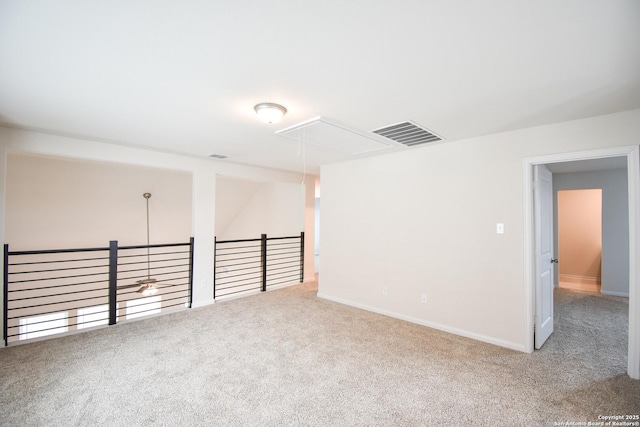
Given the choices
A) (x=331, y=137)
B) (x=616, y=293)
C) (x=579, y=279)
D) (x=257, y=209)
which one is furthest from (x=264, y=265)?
(x=579, y=279)

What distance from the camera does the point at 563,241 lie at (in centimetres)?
635

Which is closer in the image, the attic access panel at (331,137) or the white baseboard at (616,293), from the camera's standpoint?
the attic access panel at (331,137)

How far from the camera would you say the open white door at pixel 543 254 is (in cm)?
296

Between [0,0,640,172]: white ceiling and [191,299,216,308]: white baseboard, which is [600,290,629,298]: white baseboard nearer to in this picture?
[0,0,640,172]: white ceiling

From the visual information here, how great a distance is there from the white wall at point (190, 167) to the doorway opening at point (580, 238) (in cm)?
595

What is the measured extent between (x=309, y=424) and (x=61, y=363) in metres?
2.42

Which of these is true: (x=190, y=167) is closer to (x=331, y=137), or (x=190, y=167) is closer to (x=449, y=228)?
(x=331, y=137)

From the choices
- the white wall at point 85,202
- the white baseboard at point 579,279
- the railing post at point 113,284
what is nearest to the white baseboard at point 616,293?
the white baseboard at point 579,279

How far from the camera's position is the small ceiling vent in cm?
293

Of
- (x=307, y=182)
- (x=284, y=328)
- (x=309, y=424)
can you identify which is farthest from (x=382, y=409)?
(x=307, y=182)

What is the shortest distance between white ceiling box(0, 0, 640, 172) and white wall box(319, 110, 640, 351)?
30cm

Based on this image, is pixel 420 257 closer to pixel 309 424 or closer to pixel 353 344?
pixel 353 344

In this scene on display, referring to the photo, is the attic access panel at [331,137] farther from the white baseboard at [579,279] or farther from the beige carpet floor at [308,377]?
the white baseboard at [579,279]

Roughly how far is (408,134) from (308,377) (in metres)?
2.59
